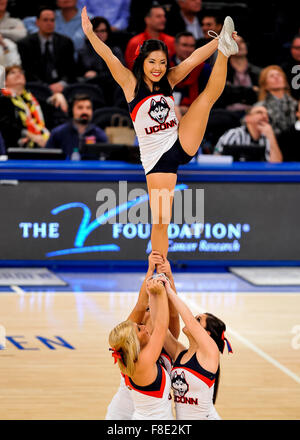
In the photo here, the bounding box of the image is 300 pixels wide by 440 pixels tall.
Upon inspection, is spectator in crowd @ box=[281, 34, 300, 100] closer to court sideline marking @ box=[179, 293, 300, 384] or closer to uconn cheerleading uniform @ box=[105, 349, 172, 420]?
court sideline marking @ box=[179, 293, 300, 384]

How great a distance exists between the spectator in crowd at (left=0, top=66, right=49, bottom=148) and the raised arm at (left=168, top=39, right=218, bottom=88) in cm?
529

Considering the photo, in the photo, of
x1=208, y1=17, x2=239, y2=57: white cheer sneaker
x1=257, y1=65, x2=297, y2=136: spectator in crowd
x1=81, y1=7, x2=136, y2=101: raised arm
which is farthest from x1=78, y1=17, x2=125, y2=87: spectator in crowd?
x1=208, y1=17, x2=239, y2=57: white cheer sneaker

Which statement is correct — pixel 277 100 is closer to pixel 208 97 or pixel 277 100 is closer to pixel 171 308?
Result: pixel 208 97

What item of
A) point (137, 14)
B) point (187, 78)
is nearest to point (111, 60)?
point (187, 78)

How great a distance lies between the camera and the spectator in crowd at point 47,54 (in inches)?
463

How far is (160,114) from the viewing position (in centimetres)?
527

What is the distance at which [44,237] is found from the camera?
9594 mm

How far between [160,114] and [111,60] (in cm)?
44

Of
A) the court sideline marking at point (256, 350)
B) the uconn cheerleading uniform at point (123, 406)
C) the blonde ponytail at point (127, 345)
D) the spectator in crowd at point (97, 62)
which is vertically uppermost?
the spectator in crowd at point (97, 62)

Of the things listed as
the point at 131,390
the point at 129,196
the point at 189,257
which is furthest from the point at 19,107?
the point at 131,390

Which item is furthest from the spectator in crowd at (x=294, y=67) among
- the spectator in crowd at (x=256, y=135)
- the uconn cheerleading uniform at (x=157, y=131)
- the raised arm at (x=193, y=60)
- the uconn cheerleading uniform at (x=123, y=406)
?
the uconn cheerleading uniform at (x=123, y=406)

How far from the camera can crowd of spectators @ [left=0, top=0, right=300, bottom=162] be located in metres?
10.5

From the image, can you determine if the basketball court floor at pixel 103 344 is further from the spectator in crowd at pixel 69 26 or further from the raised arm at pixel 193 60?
the spectator in crowd at pixel 69 26

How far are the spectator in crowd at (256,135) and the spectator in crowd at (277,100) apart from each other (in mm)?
357
